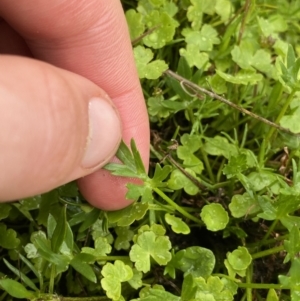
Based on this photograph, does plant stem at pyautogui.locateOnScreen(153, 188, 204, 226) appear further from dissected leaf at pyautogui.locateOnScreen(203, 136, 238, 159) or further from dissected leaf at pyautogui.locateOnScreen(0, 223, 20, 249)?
dissected leaf at pyautogui.locateOnScreen(0, 223, 20, 249)

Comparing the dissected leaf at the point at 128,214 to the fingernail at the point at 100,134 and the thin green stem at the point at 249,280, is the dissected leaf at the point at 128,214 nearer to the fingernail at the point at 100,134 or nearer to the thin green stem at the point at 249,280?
the fingernail at the point at 100,134

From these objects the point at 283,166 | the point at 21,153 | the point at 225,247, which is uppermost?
the point at 21,153

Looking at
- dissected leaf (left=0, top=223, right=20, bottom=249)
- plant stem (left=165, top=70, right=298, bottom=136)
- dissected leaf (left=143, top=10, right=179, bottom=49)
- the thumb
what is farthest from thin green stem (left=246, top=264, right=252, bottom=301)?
dissected leaf (left=143, top=10, right=179, bottom=49)

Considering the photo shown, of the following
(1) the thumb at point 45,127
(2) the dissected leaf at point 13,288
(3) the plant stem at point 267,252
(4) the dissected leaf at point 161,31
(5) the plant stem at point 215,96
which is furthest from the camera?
(4) the dissected leaf at point 161,31

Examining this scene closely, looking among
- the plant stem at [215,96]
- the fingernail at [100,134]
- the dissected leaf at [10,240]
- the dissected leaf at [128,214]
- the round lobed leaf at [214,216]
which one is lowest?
the round lobed leaf at [214,216]

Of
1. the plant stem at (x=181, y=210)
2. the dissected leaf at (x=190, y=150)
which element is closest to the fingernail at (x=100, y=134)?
the plant stem at (x=181, y=210)

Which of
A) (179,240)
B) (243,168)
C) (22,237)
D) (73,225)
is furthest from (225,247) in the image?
(22,237)

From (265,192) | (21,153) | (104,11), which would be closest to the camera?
(21,153)

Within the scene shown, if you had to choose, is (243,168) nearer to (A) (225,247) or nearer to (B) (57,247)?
(A) (225,247)
